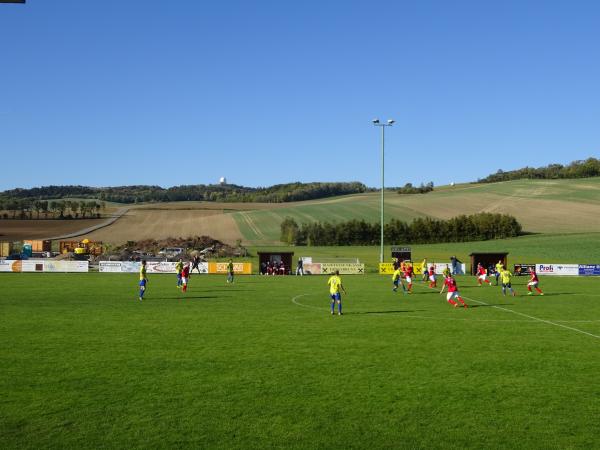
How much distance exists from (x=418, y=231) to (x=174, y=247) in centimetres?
4366

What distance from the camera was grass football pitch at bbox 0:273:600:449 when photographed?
34.0 feet

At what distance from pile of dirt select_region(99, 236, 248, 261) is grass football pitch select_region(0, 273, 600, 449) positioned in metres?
51.6

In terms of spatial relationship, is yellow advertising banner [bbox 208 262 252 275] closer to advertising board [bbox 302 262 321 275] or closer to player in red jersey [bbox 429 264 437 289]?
advertising board [bbox 302 262 321 275]

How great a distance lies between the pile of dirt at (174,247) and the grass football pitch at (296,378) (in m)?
51.6

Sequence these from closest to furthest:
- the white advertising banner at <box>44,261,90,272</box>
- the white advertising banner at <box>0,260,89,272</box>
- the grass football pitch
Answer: the grass football pitch < the white advertising banner at <box>0,260,89,272</box> < the white advertising banner at <box>44,261,90,272</box>

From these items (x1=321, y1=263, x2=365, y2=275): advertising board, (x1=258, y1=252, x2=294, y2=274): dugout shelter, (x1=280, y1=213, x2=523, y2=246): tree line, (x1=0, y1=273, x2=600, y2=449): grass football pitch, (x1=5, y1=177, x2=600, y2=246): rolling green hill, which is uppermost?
(x1=5, y1=177, x2=600, y2=246): rolling green hill

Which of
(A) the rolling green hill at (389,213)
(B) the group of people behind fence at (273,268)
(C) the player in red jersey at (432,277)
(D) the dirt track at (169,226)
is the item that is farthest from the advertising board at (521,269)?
(D) the dirt track at (169,226)

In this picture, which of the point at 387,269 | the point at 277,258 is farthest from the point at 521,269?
the point at 277,258

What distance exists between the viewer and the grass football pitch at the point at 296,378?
10.4 metres

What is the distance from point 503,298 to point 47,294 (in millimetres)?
27222

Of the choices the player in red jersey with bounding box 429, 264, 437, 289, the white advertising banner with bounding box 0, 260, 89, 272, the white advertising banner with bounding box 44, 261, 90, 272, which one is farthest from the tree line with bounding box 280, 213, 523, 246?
the player in red jersey with bounding box 429, 264, 437, 289

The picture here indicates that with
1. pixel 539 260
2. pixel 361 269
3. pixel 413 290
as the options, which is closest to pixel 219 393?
pixel 413 290

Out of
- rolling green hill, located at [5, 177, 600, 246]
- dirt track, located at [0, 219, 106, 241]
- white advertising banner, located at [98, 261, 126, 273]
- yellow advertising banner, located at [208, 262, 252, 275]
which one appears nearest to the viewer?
yellow advertising banner, located at [208, 262, 252, 275]

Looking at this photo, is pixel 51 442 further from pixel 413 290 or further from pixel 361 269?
pixel 361 269
